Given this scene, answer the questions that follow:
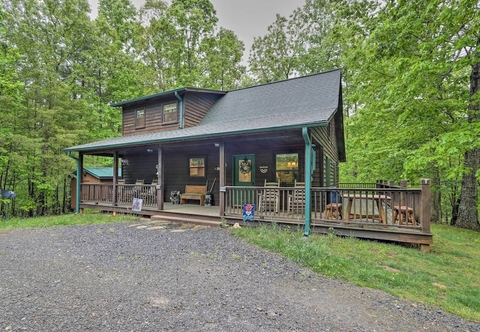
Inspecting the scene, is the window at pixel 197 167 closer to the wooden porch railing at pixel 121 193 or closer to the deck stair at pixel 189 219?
the wooden porch railing at pixel 121 193

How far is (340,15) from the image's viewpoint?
384 inches

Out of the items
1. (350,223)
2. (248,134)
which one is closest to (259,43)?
(248,134)

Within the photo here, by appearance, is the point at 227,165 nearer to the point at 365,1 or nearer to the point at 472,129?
the point at 472,129

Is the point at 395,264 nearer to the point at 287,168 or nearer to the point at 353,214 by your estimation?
the point at 353,214

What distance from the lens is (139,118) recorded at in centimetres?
1223

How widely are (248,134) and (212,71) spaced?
51.9 ft

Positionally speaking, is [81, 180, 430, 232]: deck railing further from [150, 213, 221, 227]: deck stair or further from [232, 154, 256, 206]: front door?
[232, 154, 256, 206]: front door

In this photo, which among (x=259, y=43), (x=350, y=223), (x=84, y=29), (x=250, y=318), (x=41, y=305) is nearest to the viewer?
(x=250, y=318)

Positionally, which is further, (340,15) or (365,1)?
(340,15)

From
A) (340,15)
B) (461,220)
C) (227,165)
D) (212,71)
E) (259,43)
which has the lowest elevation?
(461,220)

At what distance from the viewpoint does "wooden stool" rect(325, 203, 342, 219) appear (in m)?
5.82

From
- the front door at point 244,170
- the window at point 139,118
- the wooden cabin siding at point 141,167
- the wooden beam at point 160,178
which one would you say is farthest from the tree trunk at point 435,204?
the window at point 139,118

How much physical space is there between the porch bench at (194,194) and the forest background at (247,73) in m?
7.15

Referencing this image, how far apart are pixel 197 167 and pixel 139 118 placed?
438cm
